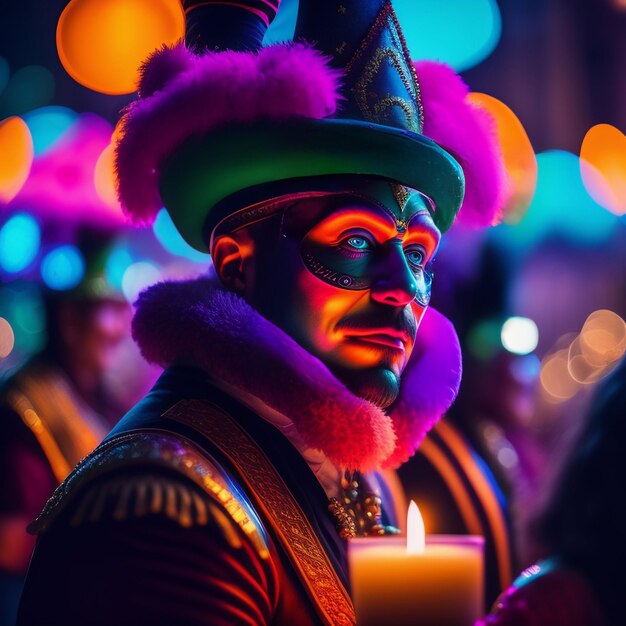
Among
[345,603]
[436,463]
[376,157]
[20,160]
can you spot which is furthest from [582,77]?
[345,603]

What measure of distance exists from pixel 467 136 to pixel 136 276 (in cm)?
469

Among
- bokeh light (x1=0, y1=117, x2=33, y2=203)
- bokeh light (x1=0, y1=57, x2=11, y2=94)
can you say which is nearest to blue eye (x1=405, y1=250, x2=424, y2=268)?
bokeh light (x1=0, y1=57, x2=11, y2=94)

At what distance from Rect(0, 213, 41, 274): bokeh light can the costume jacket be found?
2879 mm

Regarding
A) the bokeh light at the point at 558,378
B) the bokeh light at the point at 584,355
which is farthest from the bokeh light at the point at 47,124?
the bokeh light at the point at 584,355

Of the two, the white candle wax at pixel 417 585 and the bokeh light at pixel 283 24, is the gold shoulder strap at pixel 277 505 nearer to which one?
the white candle wax at pixel 417 585

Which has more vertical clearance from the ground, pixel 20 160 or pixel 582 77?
pixel 582 77

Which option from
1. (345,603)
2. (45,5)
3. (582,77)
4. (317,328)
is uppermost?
(582,77)

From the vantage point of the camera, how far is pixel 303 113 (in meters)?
2.00

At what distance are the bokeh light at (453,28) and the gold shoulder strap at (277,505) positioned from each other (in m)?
3.69

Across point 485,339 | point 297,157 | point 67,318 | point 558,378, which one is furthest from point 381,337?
point 558,378

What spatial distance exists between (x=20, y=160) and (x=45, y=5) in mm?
1719

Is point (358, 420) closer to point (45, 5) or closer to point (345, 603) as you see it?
point (345, 603)

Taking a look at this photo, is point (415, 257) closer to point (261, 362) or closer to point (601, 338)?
point (261, 362)

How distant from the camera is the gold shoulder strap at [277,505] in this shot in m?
1.85
